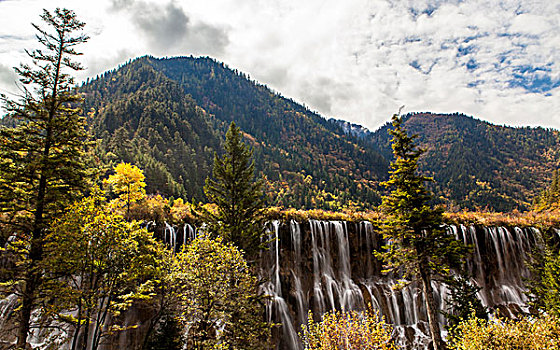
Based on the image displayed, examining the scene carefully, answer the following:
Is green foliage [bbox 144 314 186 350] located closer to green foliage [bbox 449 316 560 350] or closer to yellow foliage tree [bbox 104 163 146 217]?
green foliage [bbox 449 316 560 350]

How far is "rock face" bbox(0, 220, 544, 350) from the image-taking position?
26.6m

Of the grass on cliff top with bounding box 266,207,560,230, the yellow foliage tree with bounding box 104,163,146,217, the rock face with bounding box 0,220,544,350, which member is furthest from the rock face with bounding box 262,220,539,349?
the yellow foliage tree with bounding box 104,163,146,217

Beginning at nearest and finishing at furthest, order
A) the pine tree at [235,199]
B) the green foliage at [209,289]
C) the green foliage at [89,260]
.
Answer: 1. the green foliage at [89,260]
2. the green foliage at [209,289]
3. the pine tree at [235,199]

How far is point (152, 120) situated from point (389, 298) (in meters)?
120

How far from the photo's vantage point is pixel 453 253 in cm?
1808

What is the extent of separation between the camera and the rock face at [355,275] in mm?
27625

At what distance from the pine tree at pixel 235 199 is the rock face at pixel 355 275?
8757 millimetres

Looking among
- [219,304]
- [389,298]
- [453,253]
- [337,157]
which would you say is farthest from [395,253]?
[337,157]

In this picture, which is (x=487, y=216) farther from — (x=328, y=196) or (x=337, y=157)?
(x=337, y=157)

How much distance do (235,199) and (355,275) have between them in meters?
18.0

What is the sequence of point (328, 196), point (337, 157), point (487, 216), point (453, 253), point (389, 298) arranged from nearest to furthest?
1. point (453, 253)
2. point (389, 298)
3. point (487, 216)
4. point (328, 196)
5. point (337, 157)

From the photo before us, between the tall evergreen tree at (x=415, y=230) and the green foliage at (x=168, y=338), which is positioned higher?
the tall evergreen tree at (x=415, y=230)

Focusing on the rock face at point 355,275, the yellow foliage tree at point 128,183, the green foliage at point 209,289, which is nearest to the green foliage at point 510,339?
the green foliage at point 209,289

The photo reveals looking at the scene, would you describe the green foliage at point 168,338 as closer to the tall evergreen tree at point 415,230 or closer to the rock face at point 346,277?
the rock face at point 346,277
